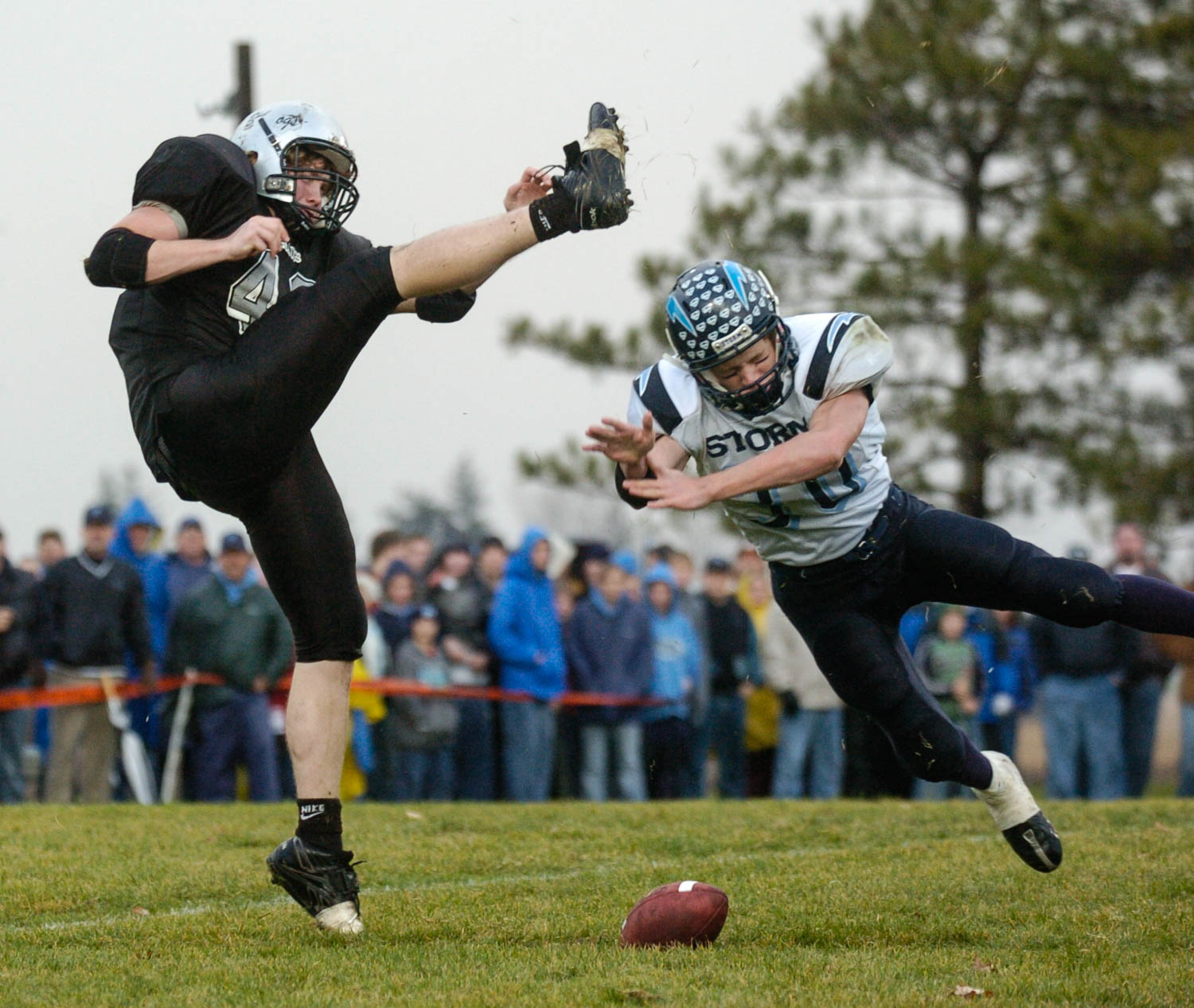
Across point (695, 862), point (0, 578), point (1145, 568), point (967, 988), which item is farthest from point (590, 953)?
point (1145, 568)

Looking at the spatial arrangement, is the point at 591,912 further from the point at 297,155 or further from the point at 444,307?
the point at 297,155

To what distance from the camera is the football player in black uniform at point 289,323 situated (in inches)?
171

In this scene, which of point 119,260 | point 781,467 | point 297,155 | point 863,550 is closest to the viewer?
point 119,260

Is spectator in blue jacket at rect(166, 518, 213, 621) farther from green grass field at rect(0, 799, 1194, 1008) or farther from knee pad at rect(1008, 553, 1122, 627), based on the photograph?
knee pad at rect(1008, 553, 1122, 627)

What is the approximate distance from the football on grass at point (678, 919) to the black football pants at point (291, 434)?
1.07m

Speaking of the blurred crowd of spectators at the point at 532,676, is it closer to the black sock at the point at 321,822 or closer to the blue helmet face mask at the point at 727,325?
the black sock at the point at 321,822

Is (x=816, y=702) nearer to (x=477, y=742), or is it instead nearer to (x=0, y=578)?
(x=477, y=742)

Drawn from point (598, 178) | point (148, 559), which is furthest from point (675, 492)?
point (148, 559)

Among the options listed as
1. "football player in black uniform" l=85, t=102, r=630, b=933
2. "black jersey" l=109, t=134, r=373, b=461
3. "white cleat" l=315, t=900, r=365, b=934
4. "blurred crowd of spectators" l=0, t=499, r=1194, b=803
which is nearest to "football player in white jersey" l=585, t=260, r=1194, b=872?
"football player in black uniform" l=85, t=102, r=630, b=933

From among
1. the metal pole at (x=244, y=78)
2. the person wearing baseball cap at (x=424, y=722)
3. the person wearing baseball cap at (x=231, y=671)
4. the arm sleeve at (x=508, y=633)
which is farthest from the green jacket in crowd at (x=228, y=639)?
the metal pole at (x=244, y=78)

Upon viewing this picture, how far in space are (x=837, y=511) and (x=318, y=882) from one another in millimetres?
1762

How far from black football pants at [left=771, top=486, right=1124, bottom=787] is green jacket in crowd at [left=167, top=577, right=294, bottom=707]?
16.4 ft

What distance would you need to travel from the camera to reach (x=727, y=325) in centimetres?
462

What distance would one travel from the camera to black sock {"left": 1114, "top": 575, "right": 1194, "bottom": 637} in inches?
194
